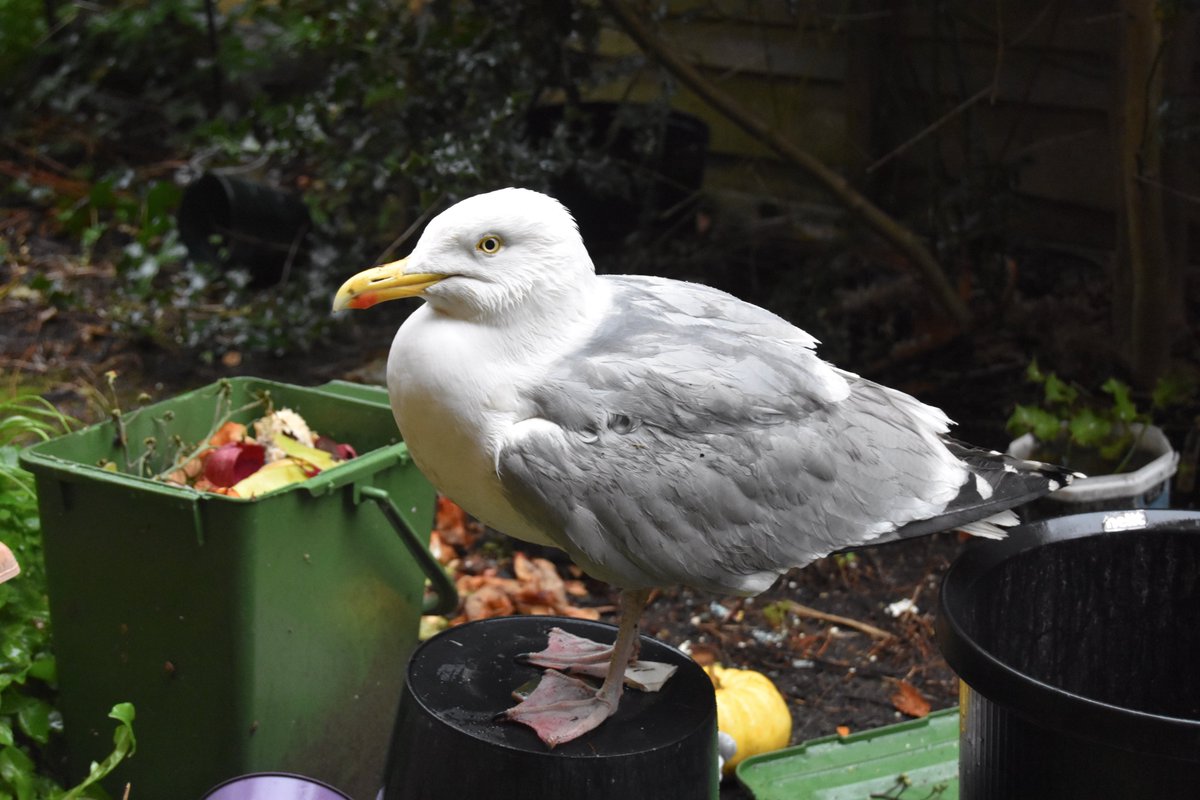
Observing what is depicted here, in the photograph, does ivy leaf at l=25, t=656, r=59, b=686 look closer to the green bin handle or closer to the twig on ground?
the green bin handle

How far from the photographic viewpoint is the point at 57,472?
7.39 ft

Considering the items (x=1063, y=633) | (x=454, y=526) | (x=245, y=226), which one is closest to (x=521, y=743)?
(x=1063, y=633)

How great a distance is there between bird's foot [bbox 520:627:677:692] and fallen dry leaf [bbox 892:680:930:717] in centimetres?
95

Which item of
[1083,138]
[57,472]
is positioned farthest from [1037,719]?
[1083,138]

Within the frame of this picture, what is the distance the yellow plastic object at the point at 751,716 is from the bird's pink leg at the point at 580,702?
2.24 ft

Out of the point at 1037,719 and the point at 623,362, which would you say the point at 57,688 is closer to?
the point at 623,362

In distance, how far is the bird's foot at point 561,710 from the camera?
1.92 m

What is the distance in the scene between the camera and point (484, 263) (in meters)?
1.77

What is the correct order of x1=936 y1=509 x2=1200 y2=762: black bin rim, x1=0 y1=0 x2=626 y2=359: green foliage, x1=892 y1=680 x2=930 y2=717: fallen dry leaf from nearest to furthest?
x1=936 y1=509 x2=1200 y2=762: black bin rim → x1=892 y1=680 x2=930 y2=717: fallen dry leaf → x1=0 y1=0 x2=626 y2=359: green foliage

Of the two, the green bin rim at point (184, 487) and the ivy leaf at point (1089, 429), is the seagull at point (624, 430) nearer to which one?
the green bin rim at point (184, 487)

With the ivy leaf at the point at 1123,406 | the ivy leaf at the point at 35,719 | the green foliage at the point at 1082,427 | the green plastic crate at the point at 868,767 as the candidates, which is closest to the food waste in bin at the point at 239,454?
the ivy leaf at the point at 35,719

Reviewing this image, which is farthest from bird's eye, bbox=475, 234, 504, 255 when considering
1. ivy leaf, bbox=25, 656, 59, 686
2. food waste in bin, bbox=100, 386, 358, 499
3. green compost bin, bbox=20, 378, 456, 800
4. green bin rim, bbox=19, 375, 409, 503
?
ivy leaf, bbox=25, 656, 59, 686

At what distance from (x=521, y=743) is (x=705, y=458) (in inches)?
20.0

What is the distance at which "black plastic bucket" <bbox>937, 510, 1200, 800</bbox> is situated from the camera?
163cm
